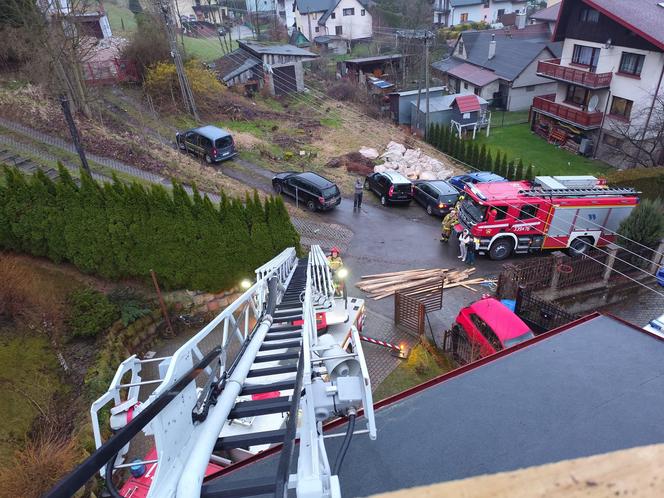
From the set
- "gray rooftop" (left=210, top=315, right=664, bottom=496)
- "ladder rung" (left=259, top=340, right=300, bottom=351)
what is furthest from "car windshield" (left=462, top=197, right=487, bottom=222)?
"ladder rung" (left=259, top=340, right=300, bottom=351)

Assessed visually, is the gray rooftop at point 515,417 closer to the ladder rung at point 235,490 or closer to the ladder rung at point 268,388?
the ladder rung at point 268,388

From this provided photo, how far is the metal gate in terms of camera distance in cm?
1234

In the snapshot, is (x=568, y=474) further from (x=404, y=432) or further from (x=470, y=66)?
(x=470, y=66)

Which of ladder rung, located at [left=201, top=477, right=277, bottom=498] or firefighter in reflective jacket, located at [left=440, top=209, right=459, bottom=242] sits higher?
ladder rung, located at [left=201, top=477, right=277, bottom=498]

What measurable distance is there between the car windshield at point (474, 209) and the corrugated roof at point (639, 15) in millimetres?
15667

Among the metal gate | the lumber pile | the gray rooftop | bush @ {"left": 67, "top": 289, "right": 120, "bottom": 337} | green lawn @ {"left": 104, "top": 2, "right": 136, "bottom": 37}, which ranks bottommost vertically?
the lumber pile

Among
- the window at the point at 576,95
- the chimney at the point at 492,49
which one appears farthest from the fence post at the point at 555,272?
the chimney at the point at 492,49

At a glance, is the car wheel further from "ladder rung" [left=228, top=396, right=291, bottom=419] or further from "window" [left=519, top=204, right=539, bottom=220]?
"ladder rung" [left=228, top=396, right=291, bottom=419]

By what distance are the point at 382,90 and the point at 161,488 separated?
40241 millimetres

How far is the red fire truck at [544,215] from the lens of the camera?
51.5ft

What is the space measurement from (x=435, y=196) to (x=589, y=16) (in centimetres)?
1747

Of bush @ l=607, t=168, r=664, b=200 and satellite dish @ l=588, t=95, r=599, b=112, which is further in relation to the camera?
satellite dish @ l=588, t=95, r=599, b=112

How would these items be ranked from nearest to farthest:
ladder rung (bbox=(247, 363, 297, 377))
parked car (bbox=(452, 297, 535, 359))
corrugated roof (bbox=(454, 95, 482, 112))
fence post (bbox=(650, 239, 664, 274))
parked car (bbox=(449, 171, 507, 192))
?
ladder rung (bbox=(247, 363, 297, 377)) → parked car (bbox=(452, 297, 535, 359)) → fence post (bbox=(650, 239, 664, 274)) → parked car (bbox=(449, 171, 507, 192)) → corrugated roof (bbox=(454, 95, 482, 112))

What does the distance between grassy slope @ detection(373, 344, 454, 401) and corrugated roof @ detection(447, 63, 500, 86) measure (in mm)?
32396
